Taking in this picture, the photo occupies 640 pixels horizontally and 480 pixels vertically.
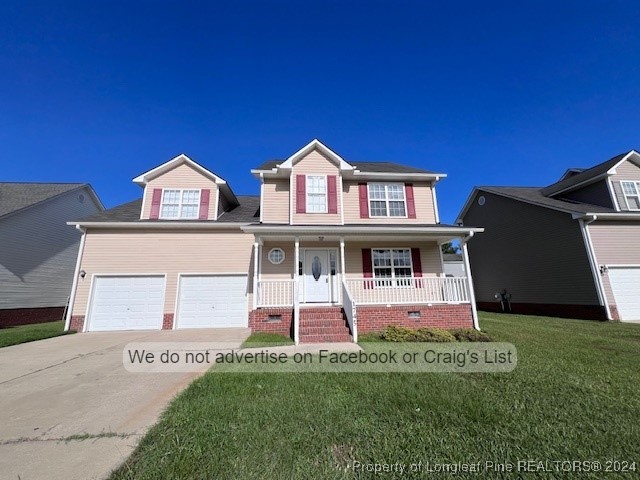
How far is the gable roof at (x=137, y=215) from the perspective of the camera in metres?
10.9

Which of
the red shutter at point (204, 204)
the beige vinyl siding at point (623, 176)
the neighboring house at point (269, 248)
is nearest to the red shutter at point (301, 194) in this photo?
the neighboring house at point (269, 248)

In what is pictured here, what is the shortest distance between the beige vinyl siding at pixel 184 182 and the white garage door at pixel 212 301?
3014mm

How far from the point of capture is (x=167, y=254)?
10.8 m

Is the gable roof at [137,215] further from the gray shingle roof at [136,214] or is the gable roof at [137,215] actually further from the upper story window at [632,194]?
the upper story window at [632,194]

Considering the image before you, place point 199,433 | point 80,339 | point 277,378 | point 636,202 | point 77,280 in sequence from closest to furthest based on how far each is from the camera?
point 199,433 → point 277,378 → point 80,339 → point 77,280 → point 636,202

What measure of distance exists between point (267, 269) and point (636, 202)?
58.2 ft

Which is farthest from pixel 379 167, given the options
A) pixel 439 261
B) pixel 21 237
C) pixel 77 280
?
pixel 21 237

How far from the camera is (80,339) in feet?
27.5

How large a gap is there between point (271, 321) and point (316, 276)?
2456 millimetres

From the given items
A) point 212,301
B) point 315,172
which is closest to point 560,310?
point 315,172

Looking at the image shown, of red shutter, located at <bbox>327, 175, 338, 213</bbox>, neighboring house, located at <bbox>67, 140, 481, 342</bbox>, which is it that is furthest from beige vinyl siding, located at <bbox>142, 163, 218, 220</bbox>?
red shutter, located at <bbox>327, 175, 338, 213</bbox>

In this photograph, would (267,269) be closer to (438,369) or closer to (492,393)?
(438,369)

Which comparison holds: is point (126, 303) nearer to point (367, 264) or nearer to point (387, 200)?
point (367, 264)

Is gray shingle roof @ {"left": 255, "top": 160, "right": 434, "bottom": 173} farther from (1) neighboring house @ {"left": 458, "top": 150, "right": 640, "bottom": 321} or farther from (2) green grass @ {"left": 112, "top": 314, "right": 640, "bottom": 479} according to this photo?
(2) green grass @ {"left": 112, "top": 314, "right": 640, "bottom": 479}
